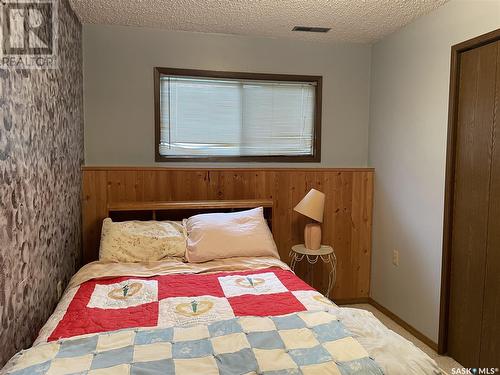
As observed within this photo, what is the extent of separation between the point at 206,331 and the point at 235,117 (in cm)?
206

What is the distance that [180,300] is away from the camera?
6.34 feet

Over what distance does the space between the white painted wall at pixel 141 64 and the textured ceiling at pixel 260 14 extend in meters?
0.10

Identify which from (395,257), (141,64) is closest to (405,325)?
(395,257)

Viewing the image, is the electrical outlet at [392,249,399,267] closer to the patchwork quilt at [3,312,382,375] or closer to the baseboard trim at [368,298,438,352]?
the baseboard trim at [368,298,438,352]

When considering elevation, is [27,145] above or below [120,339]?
above

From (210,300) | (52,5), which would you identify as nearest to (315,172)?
(210,300)

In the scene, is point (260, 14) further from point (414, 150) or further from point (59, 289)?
point (59, 289)

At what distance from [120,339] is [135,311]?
0.32m

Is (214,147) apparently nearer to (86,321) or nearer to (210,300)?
(210,300)

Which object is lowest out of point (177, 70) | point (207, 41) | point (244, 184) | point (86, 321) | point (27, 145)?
point (86, 321)

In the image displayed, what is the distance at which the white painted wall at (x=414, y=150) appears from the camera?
2521 millimetres

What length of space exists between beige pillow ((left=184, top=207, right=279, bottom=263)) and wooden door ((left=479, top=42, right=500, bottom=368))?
1285mm

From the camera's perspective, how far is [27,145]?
1741mm

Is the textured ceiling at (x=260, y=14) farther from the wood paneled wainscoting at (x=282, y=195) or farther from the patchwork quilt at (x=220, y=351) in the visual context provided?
the patchwork quilt at (x=220, y=351)
